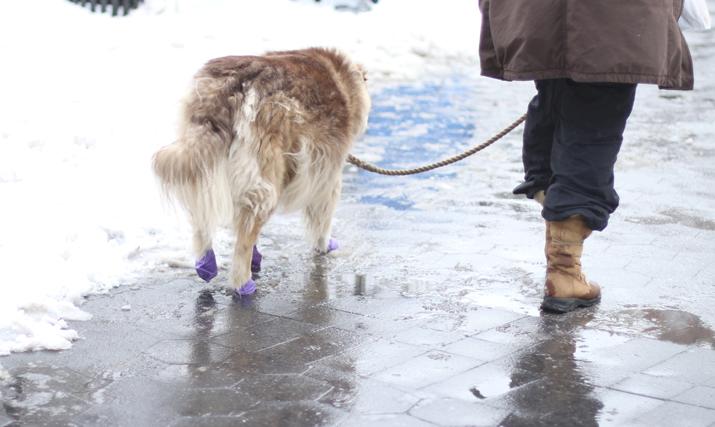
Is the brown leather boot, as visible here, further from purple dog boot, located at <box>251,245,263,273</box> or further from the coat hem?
purple dog boot, located at <box>251,245,263,273</box>

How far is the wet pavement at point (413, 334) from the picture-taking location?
3129 mm

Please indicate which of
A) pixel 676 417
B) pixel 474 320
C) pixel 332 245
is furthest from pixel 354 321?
pixel 676 417

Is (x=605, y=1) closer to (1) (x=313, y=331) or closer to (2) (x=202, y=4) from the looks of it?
(1) (x=313, y=331)

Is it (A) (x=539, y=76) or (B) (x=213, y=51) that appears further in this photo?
(B) (x=213, y=51)

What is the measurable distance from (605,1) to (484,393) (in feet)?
5.41

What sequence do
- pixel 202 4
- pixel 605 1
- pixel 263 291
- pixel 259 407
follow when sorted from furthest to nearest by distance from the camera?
pixel 202 4
pixel 263 291
pixel 605 1
pixel 259 407

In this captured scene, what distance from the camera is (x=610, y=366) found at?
3510 millimetres

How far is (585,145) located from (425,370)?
126cm

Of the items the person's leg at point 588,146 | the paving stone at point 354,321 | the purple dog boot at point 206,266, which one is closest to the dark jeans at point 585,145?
the person's leg at point 588,146

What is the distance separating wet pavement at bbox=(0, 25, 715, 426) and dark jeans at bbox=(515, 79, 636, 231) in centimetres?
47

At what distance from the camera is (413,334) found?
12.7ft

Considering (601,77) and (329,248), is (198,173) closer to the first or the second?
(329,248)

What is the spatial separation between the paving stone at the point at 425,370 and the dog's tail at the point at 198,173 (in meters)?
1.15

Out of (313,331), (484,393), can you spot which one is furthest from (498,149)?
(484,393)
